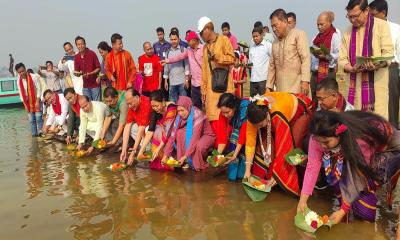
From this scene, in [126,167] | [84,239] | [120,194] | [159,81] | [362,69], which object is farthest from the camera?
[159,81]

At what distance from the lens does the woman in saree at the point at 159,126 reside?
473cm

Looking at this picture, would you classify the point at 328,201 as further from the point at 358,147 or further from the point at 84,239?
the point at 84,239

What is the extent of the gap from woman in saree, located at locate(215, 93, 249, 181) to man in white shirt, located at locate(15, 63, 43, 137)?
209 inches

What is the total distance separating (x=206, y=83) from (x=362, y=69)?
81.2 inches

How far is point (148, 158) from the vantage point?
4.95 metres

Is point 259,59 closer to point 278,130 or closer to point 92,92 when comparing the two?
point 278,130

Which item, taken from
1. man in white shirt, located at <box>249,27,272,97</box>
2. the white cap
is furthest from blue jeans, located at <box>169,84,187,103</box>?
the white cap

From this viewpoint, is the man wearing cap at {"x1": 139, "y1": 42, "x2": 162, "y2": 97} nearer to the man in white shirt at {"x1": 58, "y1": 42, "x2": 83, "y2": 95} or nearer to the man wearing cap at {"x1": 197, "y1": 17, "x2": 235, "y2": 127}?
the man in white shirt at {"x1": 58, "y1": 42, "x2": 83, "y2": 95}

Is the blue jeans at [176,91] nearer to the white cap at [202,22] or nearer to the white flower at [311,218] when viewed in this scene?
the white cap at [202,22]

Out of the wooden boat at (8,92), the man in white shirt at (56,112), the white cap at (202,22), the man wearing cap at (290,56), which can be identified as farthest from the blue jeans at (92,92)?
the wooden boat at (8,92)

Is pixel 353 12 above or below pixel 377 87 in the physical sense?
above

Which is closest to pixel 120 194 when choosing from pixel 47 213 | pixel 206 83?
pixel 47 213

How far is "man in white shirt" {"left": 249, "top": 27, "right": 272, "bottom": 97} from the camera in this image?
616cm

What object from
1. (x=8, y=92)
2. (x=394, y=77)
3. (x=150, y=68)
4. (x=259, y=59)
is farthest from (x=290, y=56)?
(x=8, y=92)
